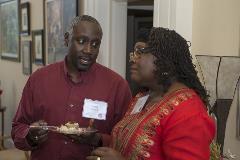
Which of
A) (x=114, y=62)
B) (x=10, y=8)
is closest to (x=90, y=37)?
(x=114, y=62)

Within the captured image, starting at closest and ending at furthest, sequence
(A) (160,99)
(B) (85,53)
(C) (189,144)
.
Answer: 1. (C) (189,144)
2. (A) (160,99)
3. (B) (85,53)

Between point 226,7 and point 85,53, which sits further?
point 226,7

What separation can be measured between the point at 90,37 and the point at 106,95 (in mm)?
316

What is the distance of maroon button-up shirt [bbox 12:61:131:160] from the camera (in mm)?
1979

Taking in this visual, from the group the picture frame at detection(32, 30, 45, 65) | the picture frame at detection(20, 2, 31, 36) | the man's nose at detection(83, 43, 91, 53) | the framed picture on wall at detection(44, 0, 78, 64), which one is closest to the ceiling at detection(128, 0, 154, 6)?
the framed picture on wall at detection(44, 0, 78, 64)

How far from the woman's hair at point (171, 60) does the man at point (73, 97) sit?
53 centimetres

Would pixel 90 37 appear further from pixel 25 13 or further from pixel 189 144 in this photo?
pixel 25 13

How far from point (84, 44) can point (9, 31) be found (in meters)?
3.35

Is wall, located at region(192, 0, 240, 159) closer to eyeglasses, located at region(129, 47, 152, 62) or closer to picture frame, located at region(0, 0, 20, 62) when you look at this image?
eyeglasses, located at region(129, 47, 152, 62)

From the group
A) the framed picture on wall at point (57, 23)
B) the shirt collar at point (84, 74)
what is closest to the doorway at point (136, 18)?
the framed picture on wall at point (57, 23)

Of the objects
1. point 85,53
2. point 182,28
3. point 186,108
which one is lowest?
point 186,108

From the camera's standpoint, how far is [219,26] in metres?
2.23

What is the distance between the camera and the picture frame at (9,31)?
475 centimetres

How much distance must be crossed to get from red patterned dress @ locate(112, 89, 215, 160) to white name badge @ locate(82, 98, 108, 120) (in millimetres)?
422
